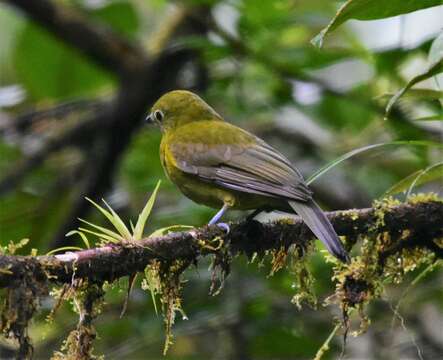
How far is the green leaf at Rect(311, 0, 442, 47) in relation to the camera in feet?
7.73

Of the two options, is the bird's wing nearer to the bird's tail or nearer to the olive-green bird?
the olive-green bird

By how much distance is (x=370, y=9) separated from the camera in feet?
7.83

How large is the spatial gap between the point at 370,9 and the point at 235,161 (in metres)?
1.16

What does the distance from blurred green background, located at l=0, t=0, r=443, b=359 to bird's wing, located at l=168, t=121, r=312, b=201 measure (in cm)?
63

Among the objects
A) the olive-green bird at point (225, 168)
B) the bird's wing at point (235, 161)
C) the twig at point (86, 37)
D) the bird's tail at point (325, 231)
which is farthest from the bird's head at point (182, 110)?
the bird's tail at point (325, 231)

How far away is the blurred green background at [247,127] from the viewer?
4410 millimetres

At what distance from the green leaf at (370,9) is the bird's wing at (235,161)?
727 millimetres

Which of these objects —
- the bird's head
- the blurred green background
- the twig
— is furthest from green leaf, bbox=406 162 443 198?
the twig

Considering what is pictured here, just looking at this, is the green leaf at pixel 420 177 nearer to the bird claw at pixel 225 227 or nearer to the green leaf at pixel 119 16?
the bird claw at pixel 225 227

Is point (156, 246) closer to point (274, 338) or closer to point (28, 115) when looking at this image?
point (274, 338)

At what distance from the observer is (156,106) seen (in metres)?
A: 4.31

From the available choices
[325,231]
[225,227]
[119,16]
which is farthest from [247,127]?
[325,231]

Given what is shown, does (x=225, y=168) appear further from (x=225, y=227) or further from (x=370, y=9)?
(x=370, y=9)

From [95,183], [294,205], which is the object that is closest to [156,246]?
[294,205]
